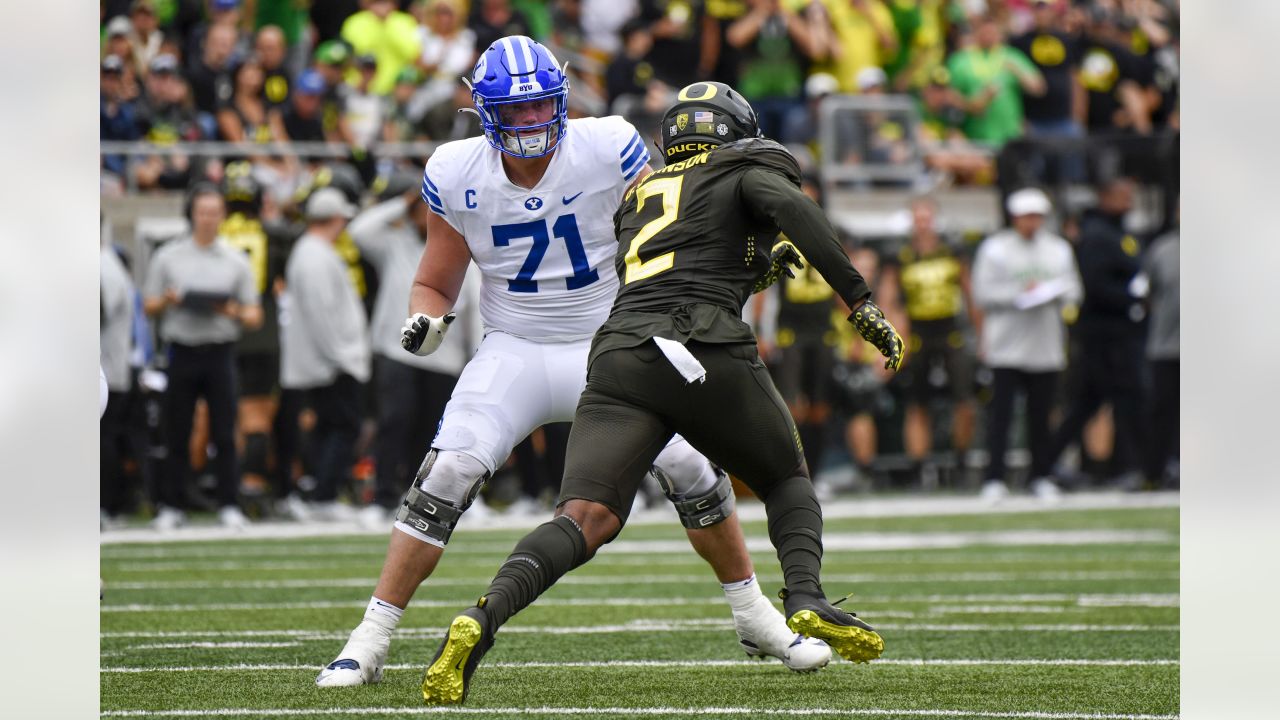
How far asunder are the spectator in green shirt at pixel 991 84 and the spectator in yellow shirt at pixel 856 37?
0.63 meters

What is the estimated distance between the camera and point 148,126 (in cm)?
1277

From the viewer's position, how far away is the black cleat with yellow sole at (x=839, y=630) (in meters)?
4.50

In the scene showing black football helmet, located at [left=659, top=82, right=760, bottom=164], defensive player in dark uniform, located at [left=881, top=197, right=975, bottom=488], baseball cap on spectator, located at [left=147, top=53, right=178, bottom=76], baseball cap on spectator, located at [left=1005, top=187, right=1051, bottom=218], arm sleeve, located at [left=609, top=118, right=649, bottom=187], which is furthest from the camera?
defensive player in dark uniform, located at [left=881, top=197, right=975, bottom=488]

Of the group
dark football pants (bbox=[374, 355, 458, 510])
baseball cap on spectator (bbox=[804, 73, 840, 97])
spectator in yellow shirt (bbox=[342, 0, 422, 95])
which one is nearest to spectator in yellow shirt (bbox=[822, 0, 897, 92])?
baseball cap on spectator (bbox=[804, 73, 840, 97])

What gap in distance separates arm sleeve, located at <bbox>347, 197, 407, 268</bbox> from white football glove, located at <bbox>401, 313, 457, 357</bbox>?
6121 millimetres

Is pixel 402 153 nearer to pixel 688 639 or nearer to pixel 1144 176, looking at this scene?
pixel 1144 176

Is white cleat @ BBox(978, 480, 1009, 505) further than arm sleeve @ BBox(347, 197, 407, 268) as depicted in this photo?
Yes

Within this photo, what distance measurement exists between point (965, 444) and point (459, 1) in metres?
5.07

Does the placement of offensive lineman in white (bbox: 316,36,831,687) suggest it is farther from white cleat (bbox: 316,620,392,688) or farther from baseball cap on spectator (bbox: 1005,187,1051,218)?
baseball cap on spectator (bbox: 1005,187,1051,218)

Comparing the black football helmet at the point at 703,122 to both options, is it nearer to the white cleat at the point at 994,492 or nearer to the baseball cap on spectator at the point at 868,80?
the white cleat at the point at 994,492

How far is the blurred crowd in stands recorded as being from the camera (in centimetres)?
1144

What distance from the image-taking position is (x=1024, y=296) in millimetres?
12727

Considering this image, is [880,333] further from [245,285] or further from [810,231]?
[245,285]
